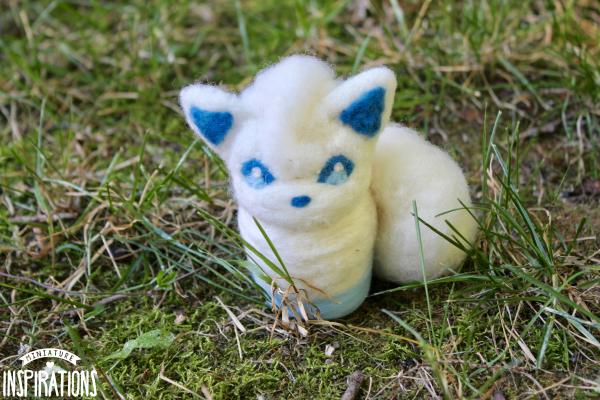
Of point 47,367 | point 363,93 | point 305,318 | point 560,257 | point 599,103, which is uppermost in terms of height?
point 363,93

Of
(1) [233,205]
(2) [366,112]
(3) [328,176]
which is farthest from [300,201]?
(1) [233,205]

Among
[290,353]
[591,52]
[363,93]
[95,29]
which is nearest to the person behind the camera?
[363,93]

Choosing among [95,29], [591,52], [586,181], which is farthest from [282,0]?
[586,181]

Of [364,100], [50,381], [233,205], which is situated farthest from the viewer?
[233,205]

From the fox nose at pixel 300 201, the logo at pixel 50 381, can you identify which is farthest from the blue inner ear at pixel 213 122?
the logo at pixel 50 381

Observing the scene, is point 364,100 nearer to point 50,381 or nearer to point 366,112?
point 366,112

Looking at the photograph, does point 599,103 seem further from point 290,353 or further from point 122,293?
point 122,293
